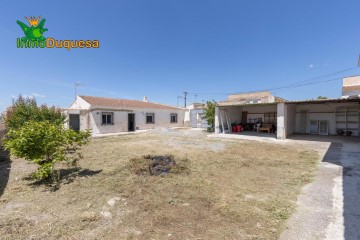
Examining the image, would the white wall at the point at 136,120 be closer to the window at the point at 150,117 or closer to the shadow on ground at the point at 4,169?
the window at the point at 150,117

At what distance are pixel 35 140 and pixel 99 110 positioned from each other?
12648 mm

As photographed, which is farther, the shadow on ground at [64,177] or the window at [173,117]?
the window at [173,117]

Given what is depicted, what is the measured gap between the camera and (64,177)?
5.11 m

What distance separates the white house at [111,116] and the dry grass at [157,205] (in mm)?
10683

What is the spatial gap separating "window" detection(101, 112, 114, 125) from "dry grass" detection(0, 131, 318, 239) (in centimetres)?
1137

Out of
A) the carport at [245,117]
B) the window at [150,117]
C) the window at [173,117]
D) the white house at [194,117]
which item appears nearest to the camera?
the carport at [245,117]

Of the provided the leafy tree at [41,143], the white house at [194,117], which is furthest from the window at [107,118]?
the leafy tree at [41,143]

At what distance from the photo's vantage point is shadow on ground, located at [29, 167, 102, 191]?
4.61 meters

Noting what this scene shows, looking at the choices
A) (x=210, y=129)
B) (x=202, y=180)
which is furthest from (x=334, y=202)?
(x=210, y=129)

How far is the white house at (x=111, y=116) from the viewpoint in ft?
53.2

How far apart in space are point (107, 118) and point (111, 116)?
47cm

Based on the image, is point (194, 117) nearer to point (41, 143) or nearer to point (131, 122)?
point (131, 122)

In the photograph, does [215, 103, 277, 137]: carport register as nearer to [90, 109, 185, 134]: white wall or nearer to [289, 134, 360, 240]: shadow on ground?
[90, 109, 185, 134]: white wall

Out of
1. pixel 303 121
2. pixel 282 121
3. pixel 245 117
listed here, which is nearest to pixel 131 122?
pixel 245 117
